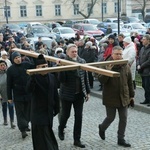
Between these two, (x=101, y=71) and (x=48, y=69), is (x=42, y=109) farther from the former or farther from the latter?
(x=101, y=71)

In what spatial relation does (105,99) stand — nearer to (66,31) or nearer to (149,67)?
(149,67)

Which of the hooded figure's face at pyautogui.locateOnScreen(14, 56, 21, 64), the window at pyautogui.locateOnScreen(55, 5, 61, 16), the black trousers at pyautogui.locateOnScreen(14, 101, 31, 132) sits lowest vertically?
the black trousers at pyautogui.locateOnScreen(14, 101, 31, 132)

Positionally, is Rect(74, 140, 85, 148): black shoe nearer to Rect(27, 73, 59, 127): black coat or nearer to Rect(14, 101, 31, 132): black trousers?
Rect(27, 73, 59, 127): black coat

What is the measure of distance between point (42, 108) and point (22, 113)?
1.97 meters

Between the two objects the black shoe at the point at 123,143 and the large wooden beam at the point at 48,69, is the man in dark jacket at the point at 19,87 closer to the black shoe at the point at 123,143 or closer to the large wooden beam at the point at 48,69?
the black shoe at the point at 123,143

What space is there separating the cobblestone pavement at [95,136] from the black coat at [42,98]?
115 cm

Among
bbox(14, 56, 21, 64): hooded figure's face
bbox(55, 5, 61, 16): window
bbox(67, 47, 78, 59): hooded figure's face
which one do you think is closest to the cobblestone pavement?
bbox(14, 56, 21, 64): hooded figure's face

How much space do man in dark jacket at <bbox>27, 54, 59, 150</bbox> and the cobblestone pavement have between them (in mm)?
909

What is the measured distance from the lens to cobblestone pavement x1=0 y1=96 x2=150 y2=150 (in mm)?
7262

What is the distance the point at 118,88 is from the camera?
6.96m

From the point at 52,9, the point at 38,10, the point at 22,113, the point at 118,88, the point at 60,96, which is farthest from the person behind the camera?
the point at 52,9

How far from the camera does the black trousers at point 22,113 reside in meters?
8.06

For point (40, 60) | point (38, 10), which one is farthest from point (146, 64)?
point (38, 10)

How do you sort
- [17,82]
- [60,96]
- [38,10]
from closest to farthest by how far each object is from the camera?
[60,96]
[17,82]
[38,10]
